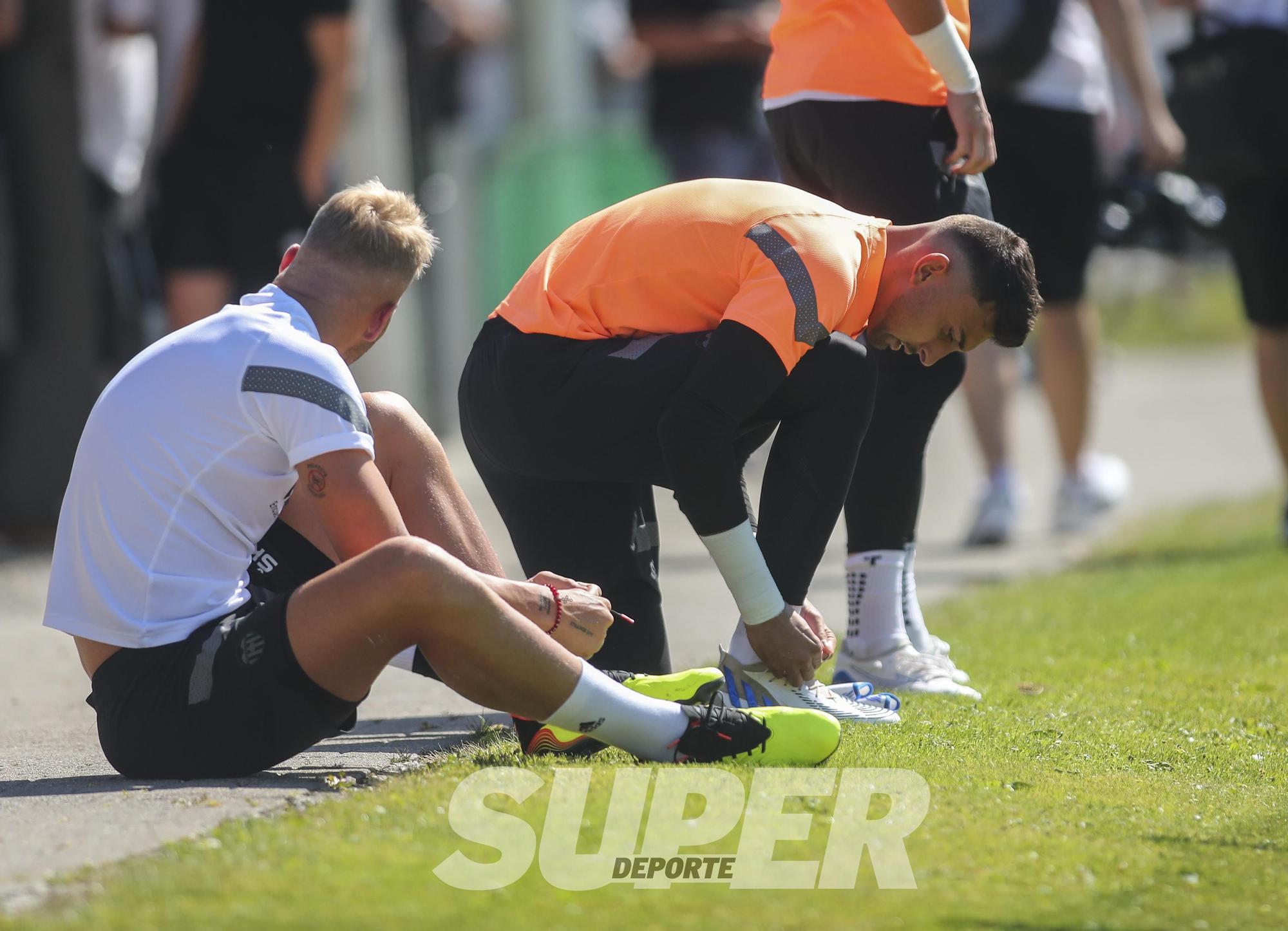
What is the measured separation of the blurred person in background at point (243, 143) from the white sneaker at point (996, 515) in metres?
2.95

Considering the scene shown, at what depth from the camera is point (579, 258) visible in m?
3.84

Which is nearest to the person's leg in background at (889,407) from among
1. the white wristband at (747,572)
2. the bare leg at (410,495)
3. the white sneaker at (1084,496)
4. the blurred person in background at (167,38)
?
the white wristband at (747,572)

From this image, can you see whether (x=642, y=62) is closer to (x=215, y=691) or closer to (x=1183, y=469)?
(x=1183, y=469)

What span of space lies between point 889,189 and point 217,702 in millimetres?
2047

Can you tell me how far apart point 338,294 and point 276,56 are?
3704mm

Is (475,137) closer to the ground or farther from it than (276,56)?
closer to the ground

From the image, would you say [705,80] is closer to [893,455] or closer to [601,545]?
[893,455]

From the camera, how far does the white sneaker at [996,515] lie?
7.09 m

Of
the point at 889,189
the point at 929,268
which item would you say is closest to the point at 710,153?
the point at 889,189

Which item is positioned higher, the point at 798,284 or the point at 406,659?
the point at 798,284

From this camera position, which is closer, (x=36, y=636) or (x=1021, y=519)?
(x=36, y=636)

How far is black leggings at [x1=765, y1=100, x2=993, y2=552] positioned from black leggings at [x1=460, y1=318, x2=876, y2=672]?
440 mm

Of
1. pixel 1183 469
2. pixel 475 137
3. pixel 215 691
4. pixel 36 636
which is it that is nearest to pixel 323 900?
pixel 215 691

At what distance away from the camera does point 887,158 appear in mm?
4211
